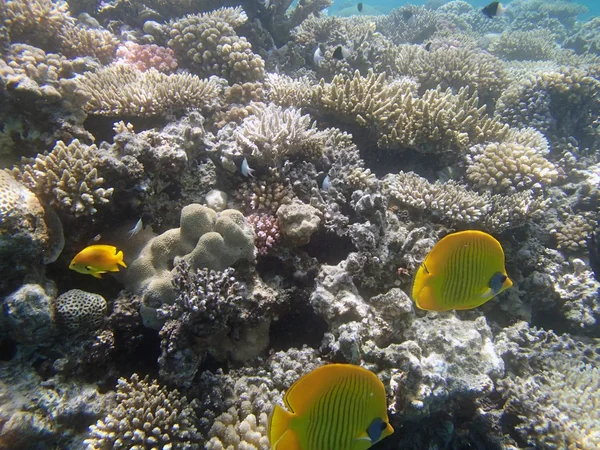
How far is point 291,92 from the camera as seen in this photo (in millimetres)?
5551

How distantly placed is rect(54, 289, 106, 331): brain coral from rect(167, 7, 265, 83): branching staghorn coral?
4.82m

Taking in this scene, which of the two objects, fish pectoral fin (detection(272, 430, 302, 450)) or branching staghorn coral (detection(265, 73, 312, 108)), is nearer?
fish pectoral fin (detection(272, 430, 302, 450))

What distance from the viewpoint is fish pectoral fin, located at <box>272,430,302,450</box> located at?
1.70 metres

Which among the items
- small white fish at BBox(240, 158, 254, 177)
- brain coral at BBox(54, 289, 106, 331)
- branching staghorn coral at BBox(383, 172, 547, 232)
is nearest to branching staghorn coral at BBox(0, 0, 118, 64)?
small white fish at BBox(240, 158, 254, 177)

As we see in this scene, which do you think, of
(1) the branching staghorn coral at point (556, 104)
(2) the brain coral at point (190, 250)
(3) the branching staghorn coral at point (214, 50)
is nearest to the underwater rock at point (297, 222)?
(2) the brain coral at point (190, 250)

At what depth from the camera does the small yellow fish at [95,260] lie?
299cm

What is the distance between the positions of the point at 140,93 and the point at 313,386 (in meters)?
4.53

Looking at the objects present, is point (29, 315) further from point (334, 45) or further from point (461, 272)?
point (334, 45)

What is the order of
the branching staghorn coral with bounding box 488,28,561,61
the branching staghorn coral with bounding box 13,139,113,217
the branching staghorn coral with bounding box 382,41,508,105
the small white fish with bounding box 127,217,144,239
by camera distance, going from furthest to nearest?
1. the branching staghorn coral with bounding box 488,28,561,61
2. the branching staghorn coral with bounding box 382,41,508,105
3. the small white fish with bounding box 127,217,144,239
4. the branching staghorn coral with bounding box 13,139,113,217

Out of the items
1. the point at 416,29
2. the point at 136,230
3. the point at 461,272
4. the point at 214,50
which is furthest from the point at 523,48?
the point at 136,230

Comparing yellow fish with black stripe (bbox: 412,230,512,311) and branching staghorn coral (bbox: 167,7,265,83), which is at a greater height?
branching staghorn coral (bbox: 167,7,265,83)

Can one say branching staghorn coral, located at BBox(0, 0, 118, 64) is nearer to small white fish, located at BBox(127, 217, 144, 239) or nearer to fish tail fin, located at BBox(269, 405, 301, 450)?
small white fish, located at BBox(127, 217, 144, 239)

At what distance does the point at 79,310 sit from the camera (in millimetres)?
3074

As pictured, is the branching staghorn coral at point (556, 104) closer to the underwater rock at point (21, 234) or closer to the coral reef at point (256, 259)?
the coral reef at point (256, 259)
